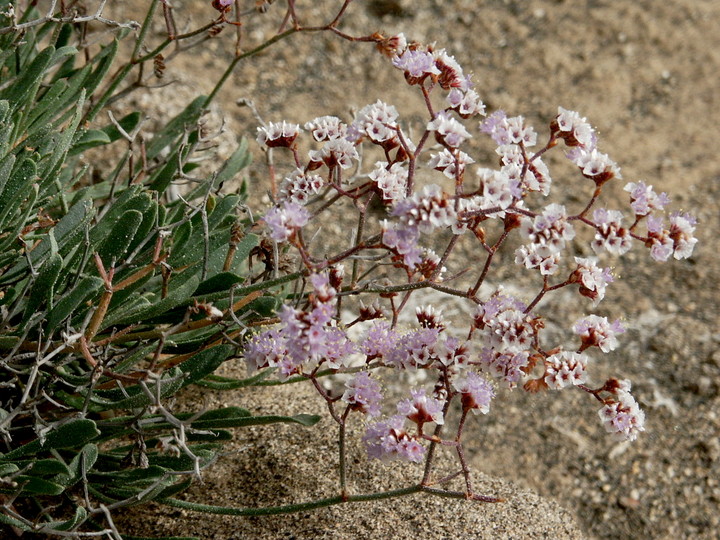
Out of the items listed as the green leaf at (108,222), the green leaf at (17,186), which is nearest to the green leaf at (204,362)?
the green leaf at (108,222)

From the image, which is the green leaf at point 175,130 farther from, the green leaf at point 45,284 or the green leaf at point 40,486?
the green leaf at point 40,486

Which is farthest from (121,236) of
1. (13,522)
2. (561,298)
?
(561,298)

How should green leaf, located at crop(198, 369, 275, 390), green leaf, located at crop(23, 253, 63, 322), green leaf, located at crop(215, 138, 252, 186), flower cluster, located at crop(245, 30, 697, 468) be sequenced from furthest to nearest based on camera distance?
green leaf, located at crop(215, 138, 252, 186) → green leaf, located at crop(198, 369, 275, 390) → green leaf, located at crop(23, 253, 63, 322) → flower cluster, located at crop(245, 30, 697, 468)

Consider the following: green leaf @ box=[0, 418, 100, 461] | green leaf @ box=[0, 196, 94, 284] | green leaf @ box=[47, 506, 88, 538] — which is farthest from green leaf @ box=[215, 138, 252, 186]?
green leaf @ box=[47, 506, 88, 538]

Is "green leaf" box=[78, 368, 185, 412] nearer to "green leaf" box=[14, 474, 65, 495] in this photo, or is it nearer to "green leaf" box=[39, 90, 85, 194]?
"green leaf" box=[14, 474, 65, 495]

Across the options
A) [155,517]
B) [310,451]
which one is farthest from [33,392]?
[310,451]

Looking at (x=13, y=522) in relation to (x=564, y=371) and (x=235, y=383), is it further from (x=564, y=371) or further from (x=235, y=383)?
(x=564, y=371)
